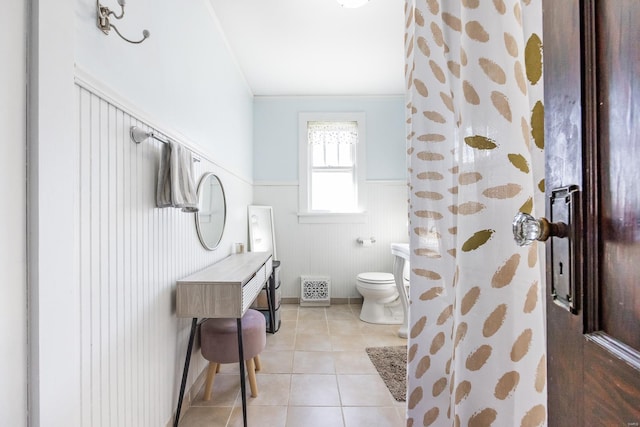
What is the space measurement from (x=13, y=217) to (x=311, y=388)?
5.69ft

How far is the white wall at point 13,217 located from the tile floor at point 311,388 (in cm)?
115

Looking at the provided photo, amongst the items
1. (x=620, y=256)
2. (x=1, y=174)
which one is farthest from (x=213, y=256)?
(x=620, y=256)

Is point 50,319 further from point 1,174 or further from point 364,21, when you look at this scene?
point 364,21

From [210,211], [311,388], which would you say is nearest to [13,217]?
[210,211]

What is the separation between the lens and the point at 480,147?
0.58 m

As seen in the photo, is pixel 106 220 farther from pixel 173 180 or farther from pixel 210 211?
pixel 210 211

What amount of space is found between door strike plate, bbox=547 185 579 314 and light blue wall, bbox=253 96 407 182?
3220 mm

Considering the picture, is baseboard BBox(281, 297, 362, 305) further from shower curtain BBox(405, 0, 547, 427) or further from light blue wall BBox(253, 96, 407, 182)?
shower curtain BBox(405, 0, 547, 427)

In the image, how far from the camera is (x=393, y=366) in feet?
6.85

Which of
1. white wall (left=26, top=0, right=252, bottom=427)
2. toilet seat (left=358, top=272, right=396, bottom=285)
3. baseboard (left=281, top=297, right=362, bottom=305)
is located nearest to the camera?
white wall (left=26, top=0, right=252, bottom=427)

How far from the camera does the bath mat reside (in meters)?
1.80

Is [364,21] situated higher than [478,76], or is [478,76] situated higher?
[364,21]

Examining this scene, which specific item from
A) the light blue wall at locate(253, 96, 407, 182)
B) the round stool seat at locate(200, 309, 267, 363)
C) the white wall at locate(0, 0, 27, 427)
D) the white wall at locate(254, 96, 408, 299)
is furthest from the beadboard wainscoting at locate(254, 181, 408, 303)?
the white wall at locate(0, 0, 27, 427)

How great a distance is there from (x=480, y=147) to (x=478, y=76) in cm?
14
